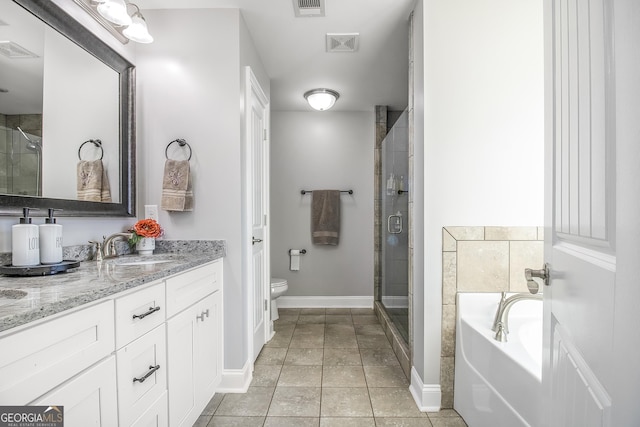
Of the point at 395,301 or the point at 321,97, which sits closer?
the point at 395,301

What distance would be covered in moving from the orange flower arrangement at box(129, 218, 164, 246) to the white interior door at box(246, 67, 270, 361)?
0.56m

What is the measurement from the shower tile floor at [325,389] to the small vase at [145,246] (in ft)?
3.14

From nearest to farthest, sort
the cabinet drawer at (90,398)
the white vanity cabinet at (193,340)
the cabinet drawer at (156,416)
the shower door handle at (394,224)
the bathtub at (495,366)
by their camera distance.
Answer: the cabinet drawer at (90,398) → the cabinet drawer at (156,416) → the bathtub at (495,366) → the white vanity cabinet at (193,340) → the shower door handle at (394,224)

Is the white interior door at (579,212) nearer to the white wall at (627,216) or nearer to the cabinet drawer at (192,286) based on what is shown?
the white wall at (627,216)

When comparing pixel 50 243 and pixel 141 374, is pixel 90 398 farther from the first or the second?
pixel 50 243

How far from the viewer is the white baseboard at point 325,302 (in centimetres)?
390

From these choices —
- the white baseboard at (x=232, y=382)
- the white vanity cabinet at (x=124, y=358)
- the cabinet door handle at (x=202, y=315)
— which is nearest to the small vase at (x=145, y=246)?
the white vanity cabinet at (x=124, y=358)

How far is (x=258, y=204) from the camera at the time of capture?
254 cm

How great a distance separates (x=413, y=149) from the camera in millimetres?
1983

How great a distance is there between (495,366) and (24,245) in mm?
1968

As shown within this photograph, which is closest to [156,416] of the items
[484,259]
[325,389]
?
[325,389]

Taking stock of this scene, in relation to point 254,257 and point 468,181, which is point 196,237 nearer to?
point 254,257

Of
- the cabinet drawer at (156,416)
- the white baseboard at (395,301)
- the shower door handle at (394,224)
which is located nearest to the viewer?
the cabinet drawer at (156,416)

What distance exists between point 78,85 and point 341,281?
308cm
